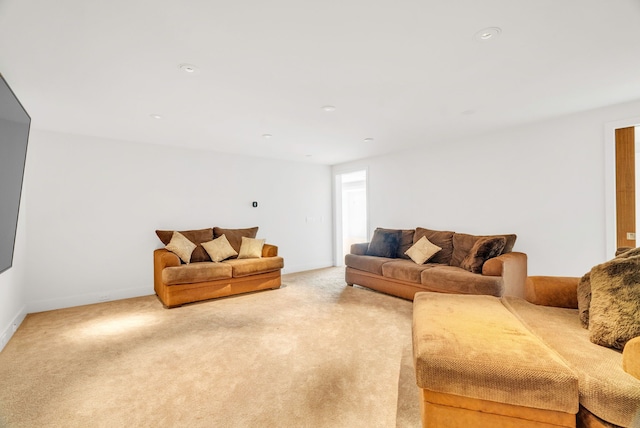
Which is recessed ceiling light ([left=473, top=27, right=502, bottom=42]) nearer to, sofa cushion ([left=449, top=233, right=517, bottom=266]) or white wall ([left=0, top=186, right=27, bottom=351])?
sofa cushion ([left=449, top=233, right=517, bottom=266])

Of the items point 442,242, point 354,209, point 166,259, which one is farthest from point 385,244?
point 354,209

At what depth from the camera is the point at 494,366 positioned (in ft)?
4.19

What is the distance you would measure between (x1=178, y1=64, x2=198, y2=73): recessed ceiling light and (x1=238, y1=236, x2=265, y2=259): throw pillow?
119 inches

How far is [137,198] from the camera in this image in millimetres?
4426

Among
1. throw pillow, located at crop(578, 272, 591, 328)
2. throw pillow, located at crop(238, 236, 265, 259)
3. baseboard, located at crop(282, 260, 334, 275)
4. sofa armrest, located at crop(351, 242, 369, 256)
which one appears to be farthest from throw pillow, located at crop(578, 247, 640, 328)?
baseboard, located at crop(282, 260, 334, 275)

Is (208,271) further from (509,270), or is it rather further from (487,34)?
(487,34)

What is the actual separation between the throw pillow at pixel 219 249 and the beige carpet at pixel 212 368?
37.3 inches

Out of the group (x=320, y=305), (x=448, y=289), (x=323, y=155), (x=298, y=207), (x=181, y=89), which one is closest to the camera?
(x=181, y=89)

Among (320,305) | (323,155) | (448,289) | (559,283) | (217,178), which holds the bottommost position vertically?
(320,305)

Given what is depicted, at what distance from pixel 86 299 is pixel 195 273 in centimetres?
166

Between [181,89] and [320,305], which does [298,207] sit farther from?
[181,89]

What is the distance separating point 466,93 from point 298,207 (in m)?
4.08

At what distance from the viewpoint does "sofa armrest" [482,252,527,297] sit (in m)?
3.22

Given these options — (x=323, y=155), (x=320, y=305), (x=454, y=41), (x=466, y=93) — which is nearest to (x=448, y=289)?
(x=320, y=305)
